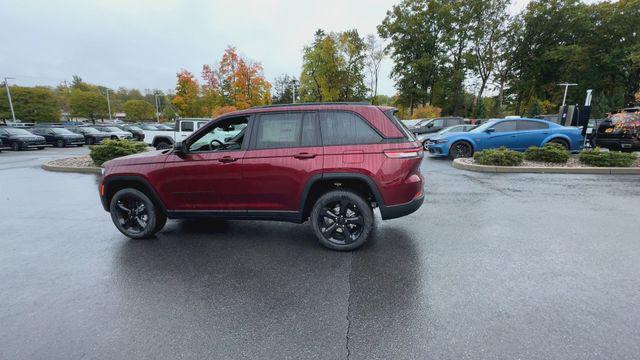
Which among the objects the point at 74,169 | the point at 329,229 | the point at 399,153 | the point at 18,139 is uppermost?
the point at 399,153

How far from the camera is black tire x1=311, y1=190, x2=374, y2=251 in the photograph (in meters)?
3.74

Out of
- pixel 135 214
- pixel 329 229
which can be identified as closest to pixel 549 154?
pixel 329 229

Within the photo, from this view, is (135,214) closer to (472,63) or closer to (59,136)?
(59,136)

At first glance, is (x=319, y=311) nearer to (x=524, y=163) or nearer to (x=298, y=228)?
(x=298, y=228)

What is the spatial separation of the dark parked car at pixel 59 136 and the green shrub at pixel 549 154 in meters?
29.0

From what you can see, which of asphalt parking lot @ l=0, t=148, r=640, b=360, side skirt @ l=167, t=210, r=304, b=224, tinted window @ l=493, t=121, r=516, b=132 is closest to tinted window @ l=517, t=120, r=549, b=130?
tinted window @ l=493, t=121, r=516, b=132

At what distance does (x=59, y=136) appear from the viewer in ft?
73.9

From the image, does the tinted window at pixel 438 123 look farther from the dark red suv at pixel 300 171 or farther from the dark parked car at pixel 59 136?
the dark parked car at pixel 59 136

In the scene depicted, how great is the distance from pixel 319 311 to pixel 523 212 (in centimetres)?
451

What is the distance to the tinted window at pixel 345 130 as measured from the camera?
3660 millimetres

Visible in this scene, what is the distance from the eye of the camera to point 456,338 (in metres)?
2.28

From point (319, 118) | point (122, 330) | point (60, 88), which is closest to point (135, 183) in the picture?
point (122, 330)

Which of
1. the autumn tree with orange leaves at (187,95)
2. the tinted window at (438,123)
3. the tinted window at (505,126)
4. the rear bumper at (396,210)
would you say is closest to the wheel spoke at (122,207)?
the rear bumper at (396,210)

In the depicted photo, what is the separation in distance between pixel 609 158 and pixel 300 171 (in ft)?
33.2
